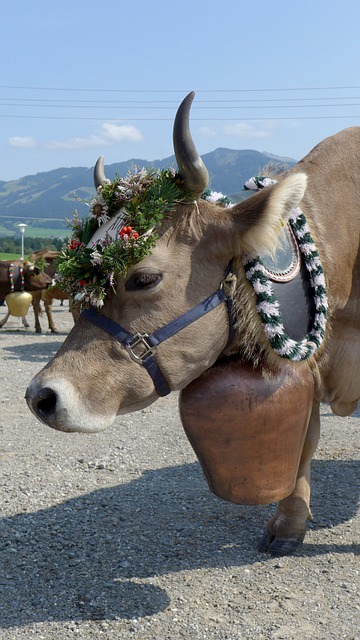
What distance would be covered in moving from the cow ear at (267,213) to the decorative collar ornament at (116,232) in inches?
10.3

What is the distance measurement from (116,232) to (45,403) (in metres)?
0.76

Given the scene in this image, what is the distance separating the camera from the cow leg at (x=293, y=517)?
3.98 meters

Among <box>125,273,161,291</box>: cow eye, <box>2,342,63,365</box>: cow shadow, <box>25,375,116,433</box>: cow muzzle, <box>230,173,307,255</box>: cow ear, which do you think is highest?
<box>230,173,307,255</box>: cow ear

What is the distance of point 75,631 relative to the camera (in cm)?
317

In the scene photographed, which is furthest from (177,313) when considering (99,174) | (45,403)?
A: (99,174)

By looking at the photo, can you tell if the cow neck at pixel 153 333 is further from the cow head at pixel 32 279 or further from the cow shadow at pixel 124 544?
the cow head at pixel 32 279

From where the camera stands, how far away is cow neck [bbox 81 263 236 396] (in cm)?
283

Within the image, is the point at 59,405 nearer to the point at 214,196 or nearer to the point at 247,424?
the point at 247,424

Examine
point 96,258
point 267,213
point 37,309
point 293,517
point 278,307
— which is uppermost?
point 267,213

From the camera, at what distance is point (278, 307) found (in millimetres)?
3111

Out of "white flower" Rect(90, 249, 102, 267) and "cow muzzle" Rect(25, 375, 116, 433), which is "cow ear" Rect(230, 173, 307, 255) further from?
"cow muzzle" Rect(25, 375, 116, 433)

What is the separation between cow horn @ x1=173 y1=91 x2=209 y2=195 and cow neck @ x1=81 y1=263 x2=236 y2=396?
0.44m

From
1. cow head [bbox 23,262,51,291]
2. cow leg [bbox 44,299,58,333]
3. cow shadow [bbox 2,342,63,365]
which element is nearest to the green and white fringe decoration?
cow shadow [bbox 2,342,63,365]

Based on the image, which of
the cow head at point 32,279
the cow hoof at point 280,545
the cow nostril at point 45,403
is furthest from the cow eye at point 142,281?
the cow head at point 32,279
